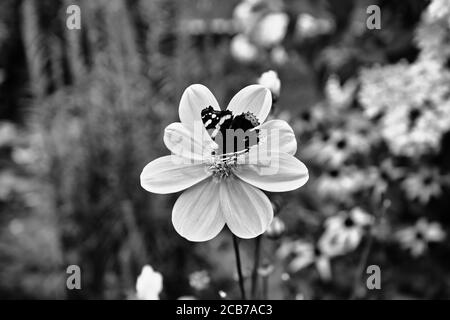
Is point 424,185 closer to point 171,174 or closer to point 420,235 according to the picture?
point 420,235

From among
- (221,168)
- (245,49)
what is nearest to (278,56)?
(245,49)

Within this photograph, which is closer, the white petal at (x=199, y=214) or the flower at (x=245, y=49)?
the white petal at (x=199, y=214)

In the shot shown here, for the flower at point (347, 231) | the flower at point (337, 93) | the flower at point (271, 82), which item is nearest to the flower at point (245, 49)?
the flower at point (337, 93)

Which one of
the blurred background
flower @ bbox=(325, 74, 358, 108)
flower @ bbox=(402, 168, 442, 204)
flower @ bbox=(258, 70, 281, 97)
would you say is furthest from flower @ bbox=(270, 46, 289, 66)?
flower @ bbox=(258, 70, 281, 97)

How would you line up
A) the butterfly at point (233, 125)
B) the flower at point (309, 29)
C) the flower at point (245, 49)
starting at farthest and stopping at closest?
1. the flower at point (245, 49)
2. the flower at point (309, 29)
3. the butterfly at point (233, 125)

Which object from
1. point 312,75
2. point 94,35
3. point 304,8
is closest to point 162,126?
point 94,35

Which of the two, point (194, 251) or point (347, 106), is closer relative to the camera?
point (347, 106)

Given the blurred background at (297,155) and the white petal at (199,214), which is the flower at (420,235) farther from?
the white petal at (199,214)
